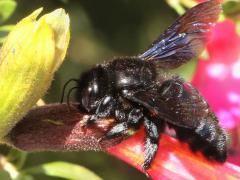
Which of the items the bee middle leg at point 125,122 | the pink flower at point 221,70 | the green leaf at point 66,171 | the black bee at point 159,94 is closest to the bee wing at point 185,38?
the black bee at point 159,94

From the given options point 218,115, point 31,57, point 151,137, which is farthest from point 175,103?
point 218,115

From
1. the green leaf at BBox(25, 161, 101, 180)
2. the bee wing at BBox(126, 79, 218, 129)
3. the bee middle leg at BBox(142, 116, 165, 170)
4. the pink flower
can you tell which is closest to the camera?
the bee wing at BBox(126, 79, 218, 129)

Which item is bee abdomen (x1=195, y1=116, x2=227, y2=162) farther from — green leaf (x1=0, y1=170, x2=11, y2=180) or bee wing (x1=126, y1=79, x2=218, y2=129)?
green leaf (x1=0, y1=170, x2=11, y2=180)

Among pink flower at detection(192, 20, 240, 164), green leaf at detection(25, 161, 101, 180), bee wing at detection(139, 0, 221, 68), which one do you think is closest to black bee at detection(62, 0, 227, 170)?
bee wing at detection(139, 0, 221, 68)

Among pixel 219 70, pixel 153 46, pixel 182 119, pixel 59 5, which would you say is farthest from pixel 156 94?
pixel 219 70

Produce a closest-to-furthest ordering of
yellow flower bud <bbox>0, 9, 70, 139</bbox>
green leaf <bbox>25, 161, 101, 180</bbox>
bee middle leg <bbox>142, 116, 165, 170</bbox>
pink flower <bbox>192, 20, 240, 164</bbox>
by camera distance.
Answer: yellow flower bud <bbox>0, 9, 70, 139</bbox>, bee middle leg <bbox>142, 116, 165, 170</bbox>, green leaf <bbox>25, 161, 101, 180</bbox>, pink flower <bbox>192, 20, 240, 164</bbox>

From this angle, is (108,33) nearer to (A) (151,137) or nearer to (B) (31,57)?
(A) (151,137)

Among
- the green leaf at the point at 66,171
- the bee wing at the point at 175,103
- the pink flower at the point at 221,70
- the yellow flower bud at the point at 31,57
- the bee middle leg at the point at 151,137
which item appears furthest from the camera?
the pink flower at the point at 221,70

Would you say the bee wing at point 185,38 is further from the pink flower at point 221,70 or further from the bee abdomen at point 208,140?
the pink flower at point 221,70
